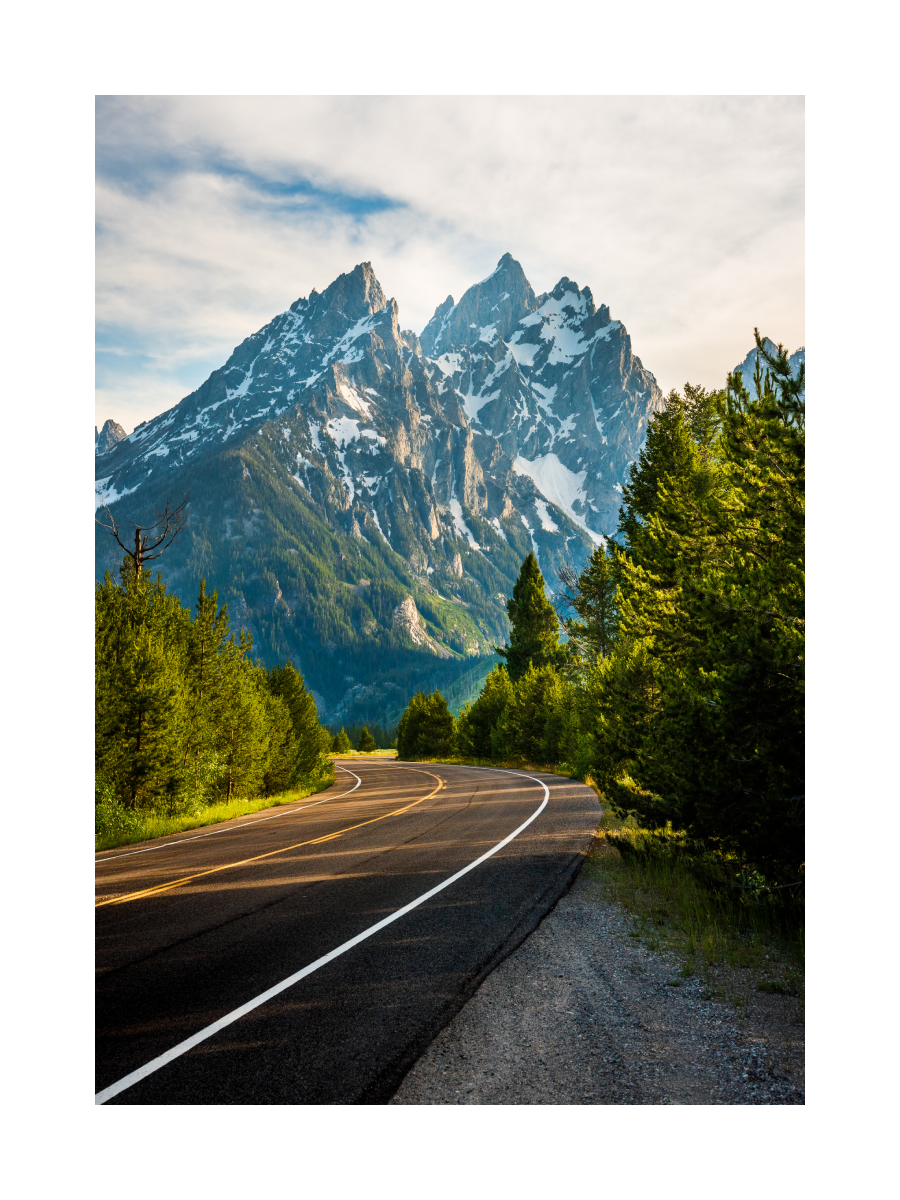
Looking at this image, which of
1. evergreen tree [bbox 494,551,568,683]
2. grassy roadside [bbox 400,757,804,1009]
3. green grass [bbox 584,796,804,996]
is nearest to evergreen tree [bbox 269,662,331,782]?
evergreen tree [bbox 494,551,568,683]

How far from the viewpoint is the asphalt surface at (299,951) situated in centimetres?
345

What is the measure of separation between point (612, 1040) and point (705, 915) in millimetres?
3121

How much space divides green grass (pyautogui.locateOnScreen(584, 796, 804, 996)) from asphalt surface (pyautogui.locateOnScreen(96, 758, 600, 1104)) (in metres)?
0.97

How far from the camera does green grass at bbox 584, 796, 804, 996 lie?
206 inches

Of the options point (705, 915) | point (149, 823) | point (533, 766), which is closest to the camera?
point (705, 915)

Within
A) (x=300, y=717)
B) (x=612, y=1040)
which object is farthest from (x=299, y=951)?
(x=300, y=717)

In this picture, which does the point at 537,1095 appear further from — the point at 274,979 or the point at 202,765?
the point at 202,765

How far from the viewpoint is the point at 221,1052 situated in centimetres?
360

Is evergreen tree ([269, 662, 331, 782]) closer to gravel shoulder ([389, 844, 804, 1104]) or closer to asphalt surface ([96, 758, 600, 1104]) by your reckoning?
asphalt surface ([96, 758, 600, 1104])

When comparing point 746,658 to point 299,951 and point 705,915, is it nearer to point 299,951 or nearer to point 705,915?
point 705,915

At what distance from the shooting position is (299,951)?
5391mm

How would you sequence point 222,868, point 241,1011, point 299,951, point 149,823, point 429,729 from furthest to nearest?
point 429,729
point 149,823
point 222,868
point 299,951
point 241,1011

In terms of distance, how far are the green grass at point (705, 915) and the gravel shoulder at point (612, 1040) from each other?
26 cm

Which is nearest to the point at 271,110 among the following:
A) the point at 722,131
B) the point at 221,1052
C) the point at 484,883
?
the point at 722,131
